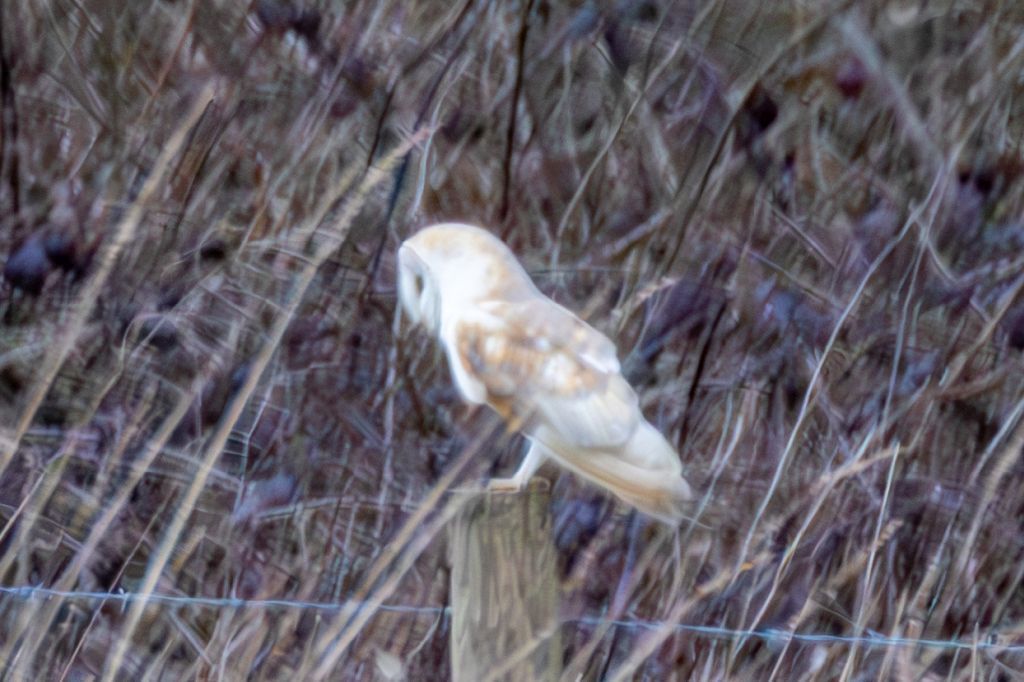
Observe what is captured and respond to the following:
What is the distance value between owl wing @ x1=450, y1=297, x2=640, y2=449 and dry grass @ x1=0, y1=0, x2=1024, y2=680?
59cm

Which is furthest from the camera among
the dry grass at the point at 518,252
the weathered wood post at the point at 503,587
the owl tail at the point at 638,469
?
the dry grass at the point at 518,252

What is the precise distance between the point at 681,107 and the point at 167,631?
164cm

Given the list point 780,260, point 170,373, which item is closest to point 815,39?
point 780,260

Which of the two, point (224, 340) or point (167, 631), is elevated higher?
point (224, 340)

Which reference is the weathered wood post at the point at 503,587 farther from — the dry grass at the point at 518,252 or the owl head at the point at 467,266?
the dry grass at the point at 518,252

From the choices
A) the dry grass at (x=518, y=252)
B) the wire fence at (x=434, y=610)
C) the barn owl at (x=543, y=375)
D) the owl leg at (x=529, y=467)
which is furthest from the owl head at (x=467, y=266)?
the dry grass at (x=518, y=252)

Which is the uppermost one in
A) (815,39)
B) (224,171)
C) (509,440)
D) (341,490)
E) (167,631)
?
(815,39)

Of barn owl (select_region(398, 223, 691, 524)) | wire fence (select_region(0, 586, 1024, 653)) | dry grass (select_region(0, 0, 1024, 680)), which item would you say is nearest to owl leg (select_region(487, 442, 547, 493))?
barn owl (select_region(398, 223, 691, 524))

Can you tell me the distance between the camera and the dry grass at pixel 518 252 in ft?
7.79

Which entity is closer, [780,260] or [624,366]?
[624,366]

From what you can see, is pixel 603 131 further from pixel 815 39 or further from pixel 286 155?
pixel 286 155

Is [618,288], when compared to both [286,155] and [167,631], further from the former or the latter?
[167,631]

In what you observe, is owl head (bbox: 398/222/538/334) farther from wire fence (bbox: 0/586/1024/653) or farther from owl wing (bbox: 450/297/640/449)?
wire fence (bbox: 0/586/1024/653)

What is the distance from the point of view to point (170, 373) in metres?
2.49
